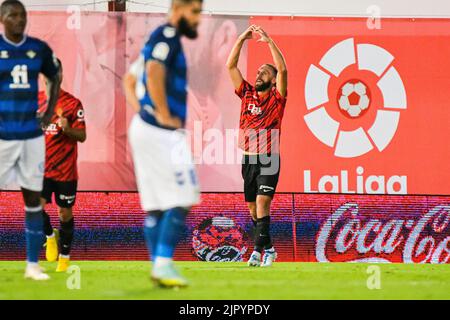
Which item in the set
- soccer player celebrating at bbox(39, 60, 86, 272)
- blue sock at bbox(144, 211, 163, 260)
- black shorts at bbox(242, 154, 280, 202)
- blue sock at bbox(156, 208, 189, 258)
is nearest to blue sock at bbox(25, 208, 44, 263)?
soccer player celebrating at bbox(39, 60, 86, 272)

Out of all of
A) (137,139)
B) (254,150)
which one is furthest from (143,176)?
(254,150)

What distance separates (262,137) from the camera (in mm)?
10945

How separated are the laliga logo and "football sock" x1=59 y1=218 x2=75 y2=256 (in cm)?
594

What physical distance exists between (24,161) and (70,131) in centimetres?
190

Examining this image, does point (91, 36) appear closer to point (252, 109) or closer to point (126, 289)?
point (252, 109)

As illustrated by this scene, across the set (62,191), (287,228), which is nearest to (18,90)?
(62,191)

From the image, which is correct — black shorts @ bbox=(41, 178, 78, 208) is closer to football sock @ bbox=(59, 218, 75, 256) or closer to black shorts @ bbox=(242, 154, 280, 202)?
football sock @ bbox=(59, 218, 75, 256)

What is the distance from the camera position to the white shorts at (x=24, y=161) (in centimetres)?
793

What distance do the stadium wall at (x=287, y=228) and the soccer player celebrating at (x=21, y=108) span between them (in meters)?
5.46

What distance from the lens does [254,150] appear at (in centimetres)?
1106

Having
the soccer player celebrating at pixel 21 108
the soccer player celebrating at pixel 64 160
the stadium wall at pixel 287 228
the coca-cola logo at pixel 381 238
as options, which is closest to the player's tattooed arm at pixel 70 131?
the soccer player celebrating at pixel 64 160

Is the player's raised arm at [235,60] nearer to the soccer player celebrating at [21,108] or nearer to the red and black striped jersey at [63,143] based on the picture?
the red and black striped jersey at [63,143]

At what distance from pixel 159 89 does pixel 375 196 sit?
25.9 feet

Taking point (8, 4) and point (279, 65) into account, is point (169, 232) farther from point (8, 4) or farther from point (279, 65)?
point (279, 65)
